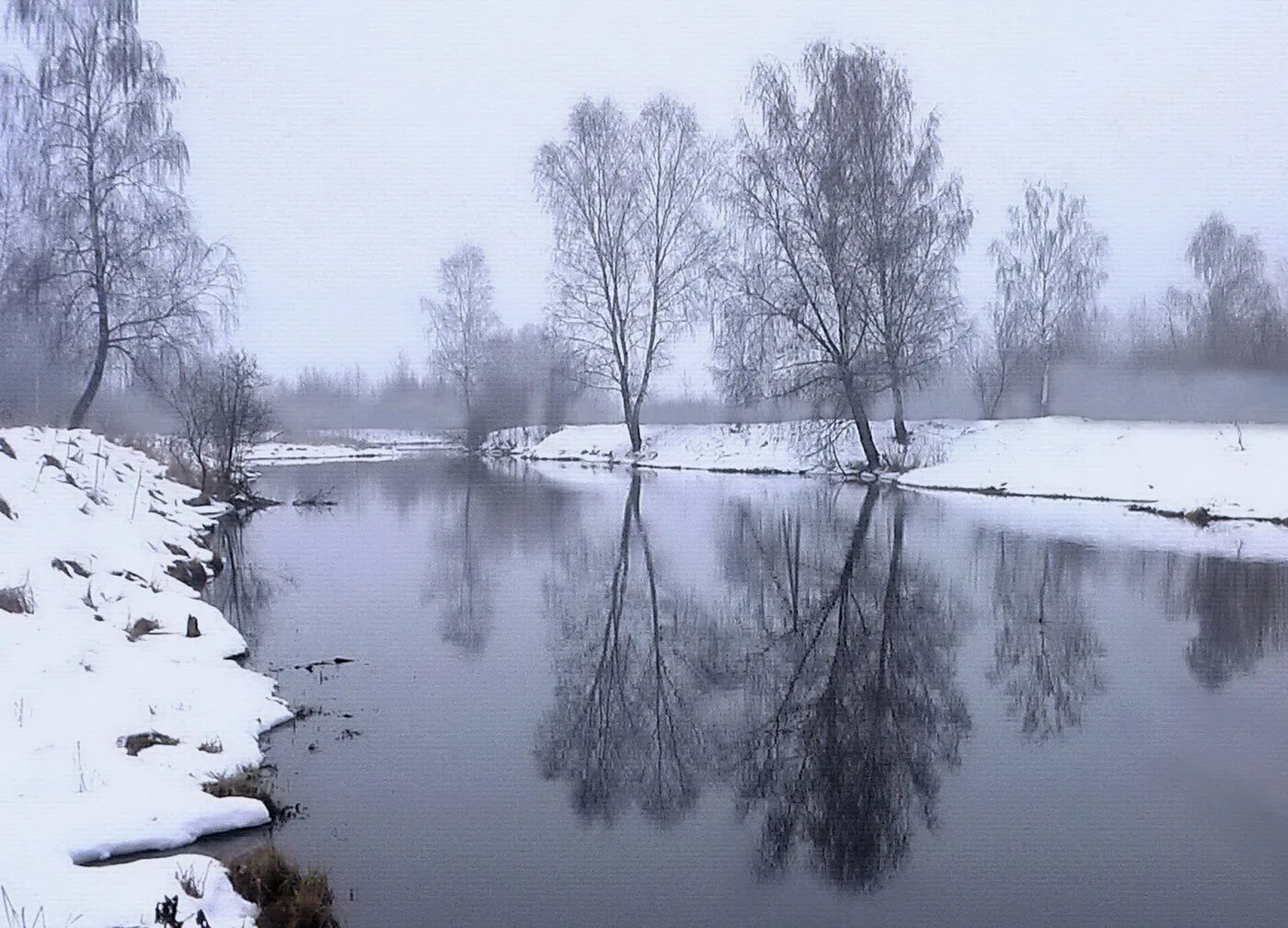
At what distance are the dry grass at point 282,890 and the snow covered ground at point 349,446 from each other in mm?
41011

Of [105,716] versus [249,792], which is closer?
[249,792]

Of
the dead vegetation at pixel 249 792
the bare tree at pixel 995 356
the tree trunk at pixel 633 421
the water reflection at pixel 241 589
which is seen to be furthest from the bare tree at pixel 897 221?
the dead vegetation at pixel 249 792

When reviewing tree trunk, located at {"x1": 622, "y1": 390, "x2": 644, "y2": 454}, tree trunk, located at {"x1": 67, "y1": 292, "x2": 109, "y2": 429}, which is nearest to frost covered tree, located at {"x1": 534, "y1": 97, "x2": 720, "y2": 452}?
tree trunk, located at {"x1": 622, "y1": 390, "x2": 644, "y2": 454}

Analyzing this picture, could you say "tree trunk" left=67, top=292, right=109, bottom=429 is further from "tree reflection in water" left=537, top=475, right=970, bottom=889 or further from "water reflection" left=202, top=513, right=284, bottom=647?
"tree reflection in water" left=537, top=475, right=970, bottom=889

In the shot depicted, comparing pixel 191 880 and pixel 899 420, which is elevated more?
pixel 899 420

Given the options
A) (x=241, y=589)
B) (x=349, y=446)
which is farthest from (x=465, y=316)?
(x=241, y=589)

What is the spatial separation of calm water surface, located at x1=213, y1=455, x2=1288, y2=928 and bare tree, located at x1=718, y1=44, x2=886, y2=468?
1523 cm

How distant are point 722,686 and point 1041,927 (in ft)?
11.4

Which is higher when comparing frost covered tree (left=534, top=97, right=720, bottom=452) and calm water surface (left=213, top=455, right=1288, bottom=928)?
frost covered tree (left=534, top=97, right=720, bottom=452)

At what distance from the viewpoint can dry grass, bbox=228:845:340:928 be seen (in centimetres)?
392

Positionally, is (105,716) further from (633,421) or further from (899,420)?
(633,421)

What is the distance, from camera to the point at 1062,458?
85.4ft

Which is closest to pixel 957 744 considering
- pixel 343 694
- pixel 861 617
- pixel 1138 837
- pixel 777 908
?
pixel 1138 837

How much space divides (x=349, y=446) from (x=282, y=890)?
2619 inches
